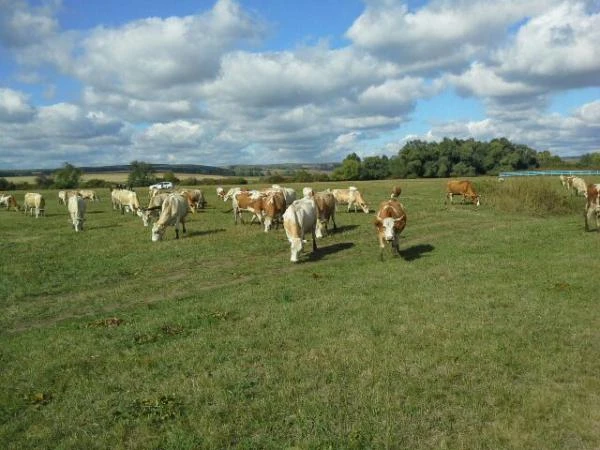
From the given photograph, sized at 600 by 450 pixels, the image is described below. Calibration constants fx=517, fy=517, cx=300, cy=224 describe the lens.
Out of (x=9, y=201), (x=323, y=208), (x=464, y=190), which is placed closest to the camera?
(x=323, y=208)

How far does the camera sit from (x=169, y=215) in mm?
24250

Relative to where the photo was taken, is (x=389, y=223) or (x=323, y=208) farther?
(x=323, y=208)

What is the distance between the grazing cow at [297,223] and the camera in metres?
18.1

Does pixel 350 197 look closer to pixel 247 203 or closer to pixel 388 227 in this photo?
pixel 247 203

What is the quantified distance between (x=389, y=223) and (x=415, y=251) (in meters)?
2.65

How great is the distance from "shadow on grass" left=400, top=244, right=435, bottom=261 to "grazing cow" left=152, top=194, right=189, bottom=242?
11.0m

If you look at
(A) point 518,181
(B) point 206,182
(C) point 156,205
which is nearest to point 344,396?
(C) point 156,205

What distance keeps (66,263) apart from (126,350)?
11.2m

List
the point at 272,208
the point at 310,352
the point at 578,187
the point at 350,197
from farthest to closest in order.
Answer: the point at 578,187, the point at 350,197, the point at 272,208, the point at 310,352

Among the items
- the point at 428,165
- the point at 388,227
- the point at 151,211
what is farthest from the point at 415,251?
the point at 428,165

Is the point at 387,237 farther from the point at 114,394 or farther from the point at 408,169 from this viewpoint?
the point at 408,169

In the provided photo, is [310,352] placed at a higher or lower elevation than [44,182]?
lower

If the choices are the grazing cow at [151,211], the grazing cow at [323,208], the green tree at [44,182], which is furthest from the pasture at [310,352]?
the green tree at [44,182]

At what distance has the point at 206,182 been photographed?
318ft
